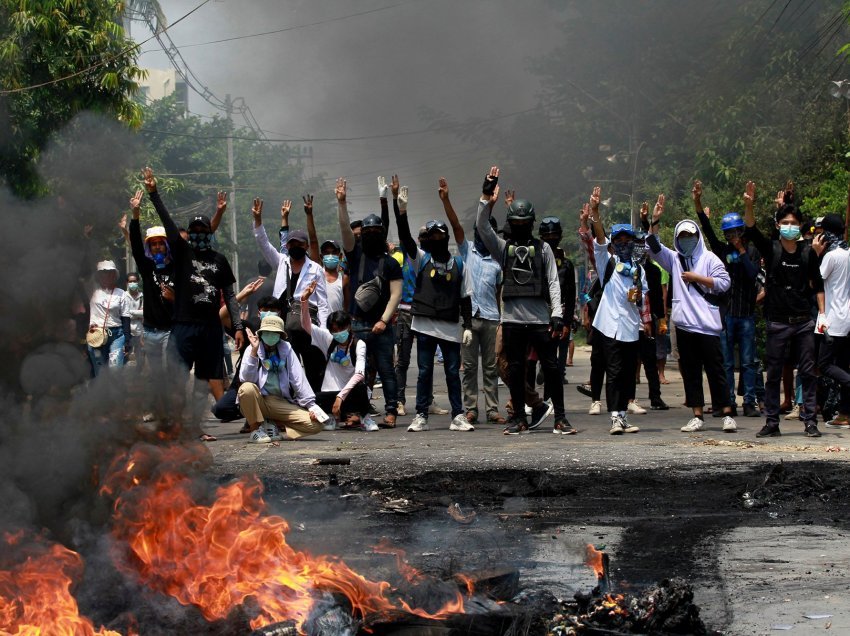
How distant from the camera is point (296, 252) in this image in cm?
1103

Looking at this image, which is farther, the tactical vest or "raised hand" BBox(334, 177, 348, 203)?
"raised hand" BBox(334, 177, 348, 203)

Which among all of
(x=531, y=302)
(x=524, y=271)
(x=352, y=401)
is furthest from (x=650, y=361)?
(x=352, y=401)

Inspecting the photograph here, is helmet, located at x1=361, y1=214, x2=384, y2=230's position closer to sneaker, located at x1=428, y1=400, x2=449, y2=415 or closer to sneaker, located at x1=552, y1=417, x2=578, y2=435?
sneaker, located at x1=428, y1=400, x2=449, y2=415

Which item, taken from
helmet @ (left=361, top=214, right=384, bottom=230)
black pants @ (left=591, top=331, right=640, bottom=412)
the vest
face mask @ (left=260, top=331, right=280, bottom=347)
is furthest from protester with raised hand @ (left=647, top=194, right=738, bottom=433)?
face mask @ (left=260, top=331, right=280, bottom=347)

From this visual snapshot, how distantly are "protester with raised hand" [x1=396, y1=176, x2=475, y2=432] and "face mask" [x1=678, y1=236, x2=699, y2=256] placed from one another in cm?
209

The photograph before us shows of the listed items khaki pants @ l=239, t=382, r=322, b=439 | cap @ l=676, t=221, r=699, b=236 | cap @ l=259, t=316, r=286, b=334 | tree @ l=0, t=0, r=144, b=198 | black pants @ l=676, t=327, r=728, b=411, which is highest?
tree @ l=0, t=0, r=144, b=198

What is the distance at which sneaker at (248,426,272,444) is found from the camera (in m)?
9.79

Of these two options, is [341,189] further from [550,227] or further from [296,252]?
[550,227]

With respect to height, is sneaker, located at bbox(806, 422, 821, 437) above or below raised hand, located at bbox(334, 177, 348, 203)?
below

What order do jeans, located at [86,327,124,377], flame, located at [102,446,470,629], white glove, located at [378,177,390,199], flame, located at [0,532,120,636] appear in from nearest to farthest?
1. flame, located at [0,532,120,636]
2. flame, located at [102,446,470,629]
3. white glove, located at [378,177,390,199]
4. jeans, located at [86,327,124,377]

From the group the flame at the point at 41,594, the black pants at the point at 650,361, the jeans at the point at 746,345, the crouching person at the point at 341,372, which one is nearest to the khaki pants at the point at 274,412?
the crouching person at the point at 341,372

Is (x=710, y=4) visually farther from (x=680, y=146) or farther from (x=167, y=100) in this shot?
(x=167, y=100)

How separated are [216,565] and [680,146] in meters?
28.2

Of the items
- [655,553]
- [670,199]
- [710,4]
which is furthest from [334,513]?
[670,199]
